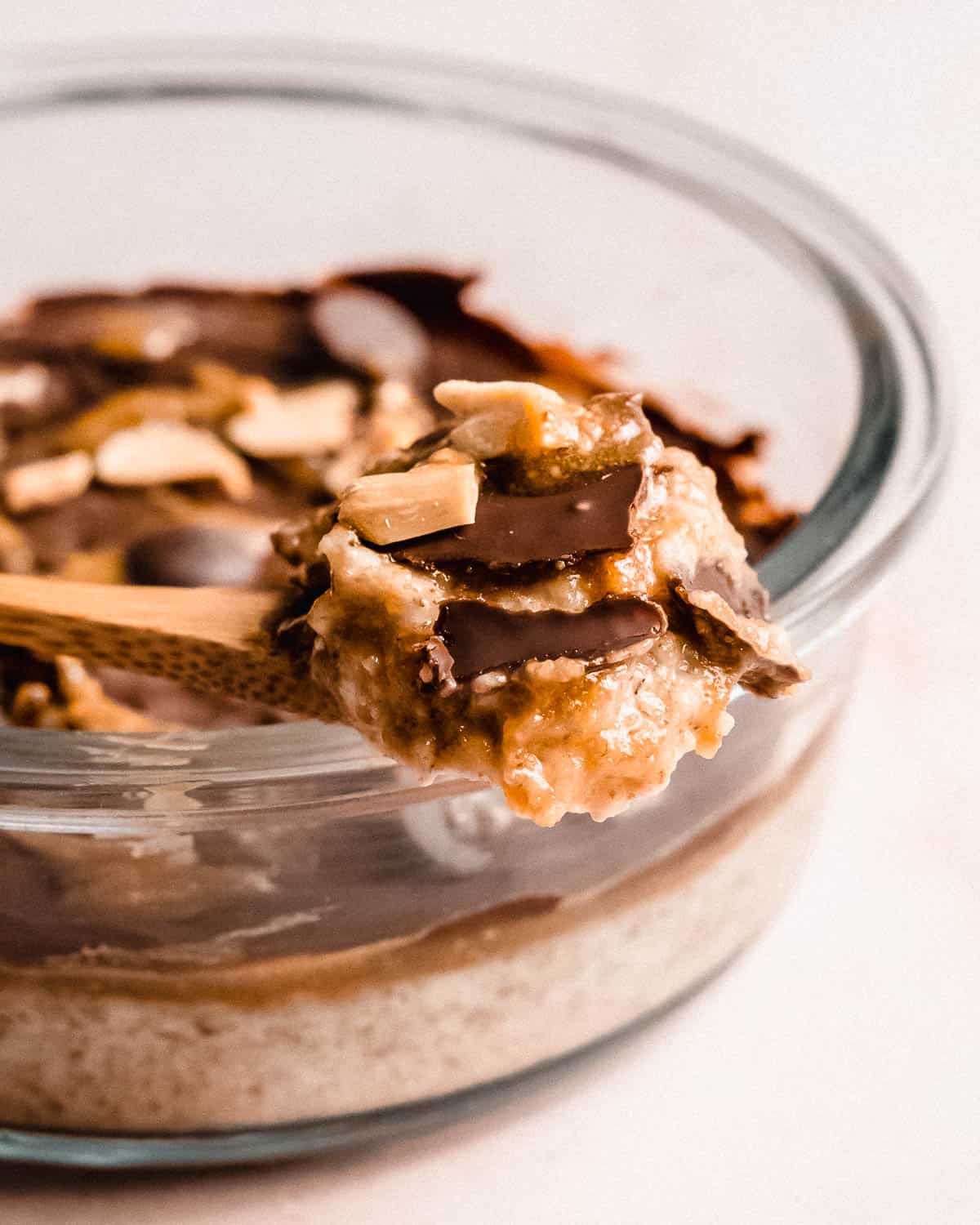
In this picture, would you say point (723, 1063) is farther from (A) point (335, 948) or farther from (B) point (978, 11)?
(B) point (978, 11)

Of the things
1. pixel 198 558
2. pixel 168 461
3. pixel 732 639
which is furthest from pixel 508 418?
pixel 168 461

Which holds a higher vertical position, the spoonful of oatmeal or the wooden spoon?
the spoonful of oatmeal

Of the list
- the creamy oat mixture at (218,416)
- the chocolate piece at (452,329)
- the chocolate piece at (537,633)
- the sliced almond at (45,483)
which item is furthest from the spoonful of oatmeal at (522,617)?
the chocolate piece at (452,329)

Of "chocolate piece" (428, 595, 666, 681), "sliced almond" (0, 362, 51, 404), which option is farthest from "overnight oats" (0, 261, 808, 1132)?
"sliced almond" (0, 362, 51, 404)

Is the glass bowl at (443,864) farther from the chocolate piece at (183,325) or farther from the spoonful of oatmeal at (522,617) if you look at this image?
the chocolate piece at (183,325)

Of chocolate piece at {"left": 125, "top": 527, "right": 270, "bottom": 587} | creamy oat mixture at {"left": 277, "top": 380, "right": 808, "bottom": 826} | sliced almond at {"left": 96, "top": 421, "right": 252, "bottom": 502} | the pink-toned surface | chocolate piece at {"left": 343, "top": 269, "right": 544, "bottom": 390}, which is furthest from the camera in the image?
chocolate piece at {"left": 343, "top": 269, "right": 544, "bottom": 390}

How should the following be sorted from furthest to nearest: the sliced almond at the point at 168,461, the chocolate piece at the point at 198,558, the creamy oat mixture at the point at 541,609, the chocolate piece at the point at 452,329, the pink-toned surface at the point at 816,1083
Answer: the chocolate piece at the point at 452,329 → the sliced almond at the point at 168,461 → the chocolate piece at the point at 198,558 → the pink-toned surface at the point at 816,1083 → the creamy oat mixture at the point at 541,609

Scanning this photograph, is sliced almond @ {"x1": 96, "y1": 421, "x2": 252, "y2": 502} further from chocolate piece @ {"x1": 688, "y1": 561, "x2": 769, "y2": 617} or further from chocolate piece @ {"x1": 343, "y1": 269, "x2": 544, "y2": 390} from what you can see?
chocolate piece @ {"x1": 688, "y1": 561, "x2": 769, "y2": 617}
